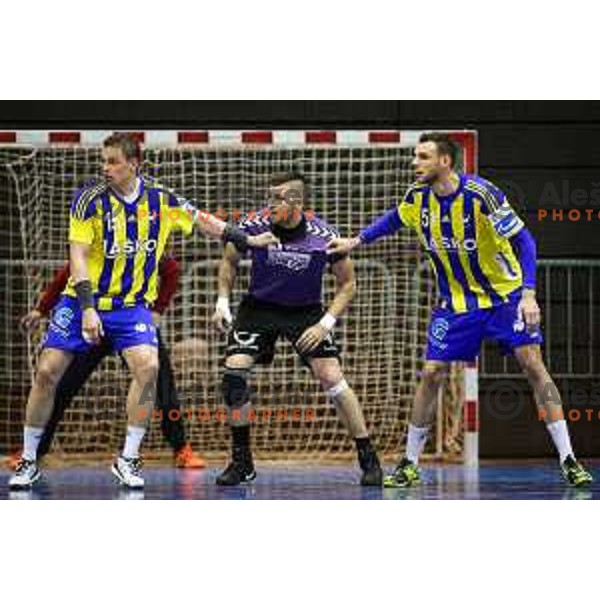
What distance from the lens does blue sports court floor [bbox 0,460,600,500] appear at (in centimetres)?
882

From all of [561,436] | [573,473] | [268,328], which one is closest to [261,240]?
[268,328]

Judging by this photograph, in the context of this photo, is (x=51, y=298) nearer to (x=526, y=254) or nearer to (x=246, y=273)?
(x=246, y=273)

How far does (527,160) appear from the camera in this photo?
13188 millimetres

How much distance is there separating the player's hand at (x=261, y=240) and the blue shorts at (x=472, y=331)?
1.10m

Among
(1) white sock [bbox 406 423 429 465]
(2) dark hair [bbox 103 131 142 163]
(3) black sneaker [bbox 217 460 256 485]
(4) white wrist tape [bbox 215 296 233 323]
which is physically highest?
(2) dark hair [bbox 103 131 142 163]

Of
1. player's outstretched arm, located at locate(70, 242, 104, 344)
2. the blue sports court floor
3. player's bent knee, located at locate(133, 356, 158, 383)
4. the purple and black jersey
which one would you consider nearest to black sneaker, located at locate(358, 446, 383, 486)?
the blue sports court floor

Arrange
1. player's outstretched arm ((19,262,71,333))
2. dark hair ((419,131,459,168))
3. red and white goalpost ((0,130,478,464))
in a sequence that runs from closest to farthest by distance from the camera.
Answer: dark hair ((419,131,459,168)), player's outstretched arm ((19,262,71,333)), red and white goalpost ((0,130,478,464))

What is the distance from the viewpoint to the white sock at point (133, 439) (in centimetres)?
900

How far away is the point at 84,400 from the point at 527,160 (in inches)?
168

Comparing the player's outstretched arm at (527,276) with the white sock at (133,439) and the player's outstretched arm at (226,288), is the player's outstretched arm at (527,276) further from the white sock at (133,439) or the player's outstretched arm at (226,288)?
the white sock at (133,439)

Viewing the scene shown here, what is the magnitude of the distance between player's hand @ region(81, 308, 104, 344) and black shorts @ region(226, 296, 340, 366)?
107 centimetres

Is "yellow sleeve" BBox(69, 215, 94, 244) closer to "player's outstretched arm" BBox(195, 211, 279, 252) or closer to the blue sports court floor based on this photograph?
"player's outstretched arm" BBox(195, 211, 279, 252)
